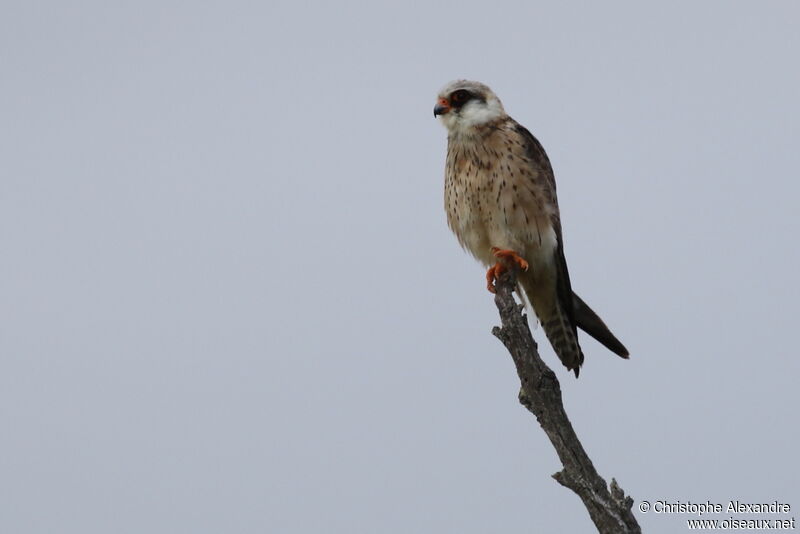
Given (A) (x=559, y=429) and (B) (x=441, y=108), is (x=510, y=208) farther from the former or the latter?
(A) (x=559, y=429)

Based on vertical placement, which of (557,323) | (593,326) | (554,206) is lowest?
(593,326)

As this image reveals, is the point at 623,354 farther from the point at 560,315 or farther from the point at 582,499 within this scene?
the point at 582,499

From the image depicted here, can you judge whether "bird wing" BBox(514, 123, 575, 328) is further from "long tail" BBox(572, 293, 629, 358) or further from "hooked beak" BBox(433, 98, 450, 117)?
"hooked beak" BBox(433, 98, 450, 117)

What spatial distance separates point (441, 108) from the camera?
6.64 meters

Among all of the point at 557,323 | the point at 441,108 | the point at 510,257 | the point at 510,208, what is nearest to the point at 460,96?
the point at 441,108

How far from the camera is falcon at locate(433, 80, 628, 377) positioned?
6277 millimetres

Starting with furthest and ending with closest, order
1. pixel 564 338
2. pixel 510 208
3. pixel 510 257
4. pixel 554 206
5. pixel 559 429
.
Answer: pixel 564 338
pixel 554 206
pixel 510 257
pixel 510 208
pixel 559 429

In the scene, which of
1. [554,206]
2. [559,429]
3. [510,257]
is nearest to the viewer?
[559,429]

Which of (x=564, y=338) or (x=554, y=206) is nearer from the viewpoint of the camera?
(x=554, y=206)

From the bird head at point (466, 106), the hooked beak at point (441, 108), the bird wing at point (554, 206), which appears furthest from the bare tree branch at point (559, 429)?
the hooked beak at point (441, 108)

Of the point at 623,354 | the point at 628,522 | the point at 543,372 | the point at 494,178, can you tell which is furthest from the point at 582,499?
the point at 494,178

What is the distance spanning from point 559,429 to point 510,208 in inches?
81.0

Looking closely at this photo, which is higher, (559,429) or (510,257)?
(510,257)

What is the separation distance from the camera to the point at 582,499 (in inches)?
167
